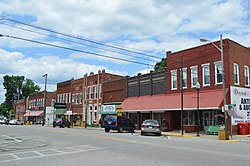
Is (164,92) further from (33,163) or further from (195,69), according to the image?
(33,163)

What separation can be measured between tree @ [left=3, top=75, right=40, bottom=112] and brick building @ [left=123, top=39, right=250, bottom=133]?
85.1 metres

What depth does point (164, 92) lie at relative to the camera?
3516 cm

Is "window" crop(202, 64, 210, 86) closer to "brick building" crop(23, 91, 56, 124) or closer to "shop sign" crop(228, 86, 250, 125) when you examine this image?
"shop sign" crop(228, 86, 250, 125)

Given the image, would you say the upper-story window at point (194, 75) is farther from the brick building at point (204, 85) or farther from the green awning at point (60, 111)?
the green awning at point (60, 111)

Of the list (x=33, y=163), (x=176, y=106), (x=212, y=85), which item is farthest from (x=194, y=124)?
(x=33, y=163)

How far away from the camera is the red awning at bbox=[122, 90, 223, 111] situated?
27.7 metres

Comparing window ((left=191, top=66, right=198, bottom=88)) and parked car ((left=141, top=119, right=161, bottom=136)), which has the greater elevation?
window ((left=191, top=66, right=198, bottom=88))

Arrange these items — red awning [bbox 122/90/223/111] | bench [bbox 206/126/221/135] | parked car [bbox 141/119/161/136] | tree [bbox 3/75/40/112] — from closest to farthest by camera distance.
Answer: parked car [bbox 141/119/161/136] → bench [bbox 206/126/221/135] → red awning [bbox 122/90/223/111] → tree [bbox 3/75/40/112]

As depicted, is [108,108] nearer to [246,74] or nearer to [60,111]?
[60,111]

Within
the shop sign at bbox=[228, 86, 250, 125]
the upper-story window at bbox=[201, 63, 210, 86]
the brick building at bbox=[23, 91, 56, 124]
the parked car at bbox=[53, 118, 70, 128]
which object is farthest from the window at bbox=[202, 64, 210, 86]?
the brick building at bbox=[23, 91, 56, 124]

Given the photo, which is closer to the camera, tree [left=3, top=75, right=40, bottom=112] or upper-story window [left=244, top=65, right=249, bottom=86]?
upper-story window [left=244, top=65, right=249, bottom=86]

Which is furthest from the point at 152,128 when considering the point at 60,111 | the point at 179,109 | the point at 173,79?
the point at 60,111

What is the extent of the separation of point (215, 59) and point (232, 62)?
174 cm

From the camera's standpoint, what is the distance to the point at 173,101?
31938mm
